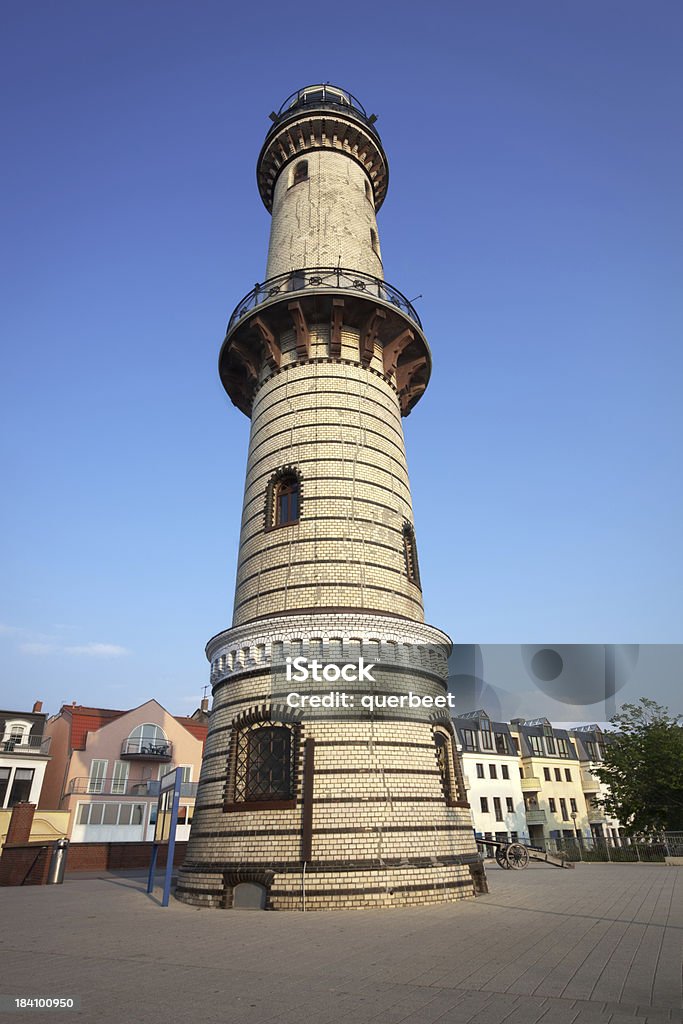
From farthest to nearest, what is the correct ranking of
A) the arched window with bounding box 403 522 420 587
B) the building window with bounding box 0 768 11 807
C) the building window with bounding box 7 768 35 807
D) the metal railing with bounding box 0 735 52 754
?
the metal railing with bounding box 0 735 52 754
the building window with bounding box 7 768 35 807
the building window with bounding box 0 768 11 807
the arched window with bounding box 403 522 420 587

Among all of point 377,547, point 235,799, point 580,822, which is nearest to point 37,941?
point 235,799

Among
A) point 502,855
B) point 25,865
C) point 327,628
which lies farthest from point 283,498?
point 502,855

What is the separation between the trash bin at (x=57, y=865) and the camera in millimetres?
17547

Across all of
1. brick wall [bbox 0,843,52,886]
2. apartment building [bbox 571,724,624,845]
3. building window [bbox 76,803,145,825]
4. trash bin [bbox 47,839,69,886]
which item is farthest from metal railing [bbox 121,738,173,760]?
apartment building [bbox 571,724,624,845]

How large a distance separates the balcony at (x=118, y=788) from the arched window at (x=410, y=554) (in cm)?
2147

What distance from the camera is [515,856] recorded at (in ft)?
67.4

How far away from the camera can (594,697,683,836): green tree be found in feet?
86.2

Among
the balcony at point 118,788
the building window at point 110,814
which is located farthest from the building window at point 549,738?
the building window at point 110,814

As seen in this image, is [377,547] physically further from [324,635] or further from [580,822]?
[580,822]

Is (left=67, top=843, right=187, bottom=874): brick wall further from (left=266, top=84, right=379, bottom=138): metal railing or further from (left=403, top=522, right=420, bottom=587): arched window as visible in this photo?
(left=266, top=84, right=379, bottom=138): metal railing

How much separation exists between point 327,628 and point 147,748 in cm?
2624

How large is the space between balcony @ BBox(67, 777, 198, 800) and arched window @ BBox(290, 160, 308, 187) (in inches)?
1066

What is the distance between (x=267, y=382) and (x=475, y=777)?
1570 inches

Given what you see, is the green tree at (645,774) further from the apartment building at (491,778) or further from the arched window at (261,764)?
the arched window at (261,764)
